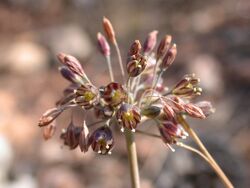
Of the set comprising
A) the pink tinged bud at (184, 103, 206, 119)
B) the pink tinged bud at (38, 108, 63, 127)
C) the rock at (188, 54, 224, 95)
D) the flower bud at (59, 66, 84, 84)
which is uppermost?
the rock at (188, 54, 224, 95)

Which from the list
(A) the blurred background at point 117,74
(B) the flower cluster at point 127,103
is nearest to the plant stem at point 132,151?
(B) the flower cluster at point 127,103

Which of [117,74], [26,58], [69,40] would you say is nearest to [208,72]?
[117,74]

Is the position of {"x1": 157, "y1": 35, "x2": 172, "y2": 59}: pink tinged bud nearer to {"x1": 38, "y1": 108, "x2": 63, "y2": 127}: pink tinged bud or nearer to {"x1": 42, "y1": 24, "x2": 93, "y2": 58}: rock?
{"x1": 38, "y1": 108, "x2": 63, "y2": 127}: pink tinged bud

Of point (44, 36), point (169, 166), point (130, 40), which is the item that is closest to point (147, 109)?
point (169, 166)

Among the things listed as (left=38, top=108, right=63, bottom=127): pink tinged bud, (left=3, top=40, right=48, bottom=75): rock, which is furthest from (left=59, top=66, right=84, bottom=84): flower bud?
(left=3, top=40, right=48, bottom=75): rock

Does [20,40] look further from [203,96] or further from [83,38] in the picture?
[203,96]

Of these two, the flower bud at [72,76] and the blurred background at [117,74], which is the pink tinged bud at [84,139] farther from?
the blurred background at [117,74]
